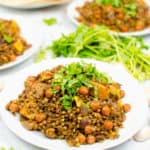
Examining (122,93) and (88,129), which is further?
(122,93)

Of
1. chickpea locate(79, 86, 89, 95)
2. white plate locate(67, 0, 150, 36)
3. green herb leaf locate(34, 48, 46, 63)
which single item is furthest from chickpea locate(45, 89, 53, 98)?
white plate locate(67, 0, 150, 36)

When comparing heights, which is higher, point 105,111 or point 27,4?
point 27,4

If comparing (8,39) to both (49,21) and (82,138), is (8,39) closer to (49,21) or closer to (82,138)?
(49,21)

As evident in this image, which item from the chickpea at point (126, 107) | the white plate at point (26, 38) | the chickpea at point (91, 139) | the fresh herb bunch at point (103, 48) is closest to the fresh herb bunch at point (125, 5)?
the fresh herb bunch at point (103, 48)

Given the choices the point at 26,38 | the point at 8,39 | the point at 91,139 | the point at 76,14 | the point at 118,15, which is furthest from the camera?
the point at 76,14

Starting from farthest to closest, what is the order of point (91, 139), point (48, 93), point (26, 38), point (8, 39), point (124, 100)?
1. point (26, 38)
2. point (8, 39)
3. point (124, 100)
4. point (48, 93)
5. point (91, 139)

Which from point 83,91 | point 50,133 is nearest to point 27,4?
point 83,91

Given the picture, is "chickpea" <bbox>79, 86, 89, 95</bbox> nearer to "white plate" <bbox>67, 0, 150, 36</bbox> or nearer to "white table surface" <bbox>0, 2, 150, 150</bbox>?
"white table surface" <bbox>0, 2, 150, 150</bbox>
